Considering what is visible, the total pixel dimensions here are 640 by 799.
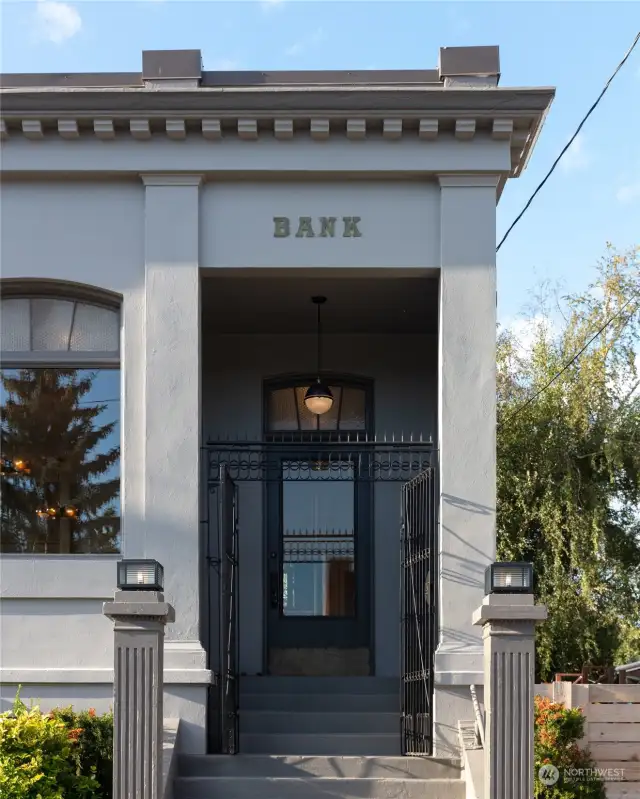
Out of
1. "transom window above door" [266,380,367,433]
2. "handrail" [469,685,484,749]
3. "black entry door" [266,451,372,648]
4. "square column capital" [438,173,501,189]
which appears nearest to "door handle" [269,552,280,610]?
"black entry door" [266,451,372,648]

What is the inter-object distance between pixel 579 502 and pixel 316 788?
5819 mm

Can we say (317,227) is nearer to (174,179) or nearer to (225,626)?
(174,179)

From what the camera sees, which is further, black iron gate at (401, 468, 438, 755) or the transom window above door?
the transom window above door

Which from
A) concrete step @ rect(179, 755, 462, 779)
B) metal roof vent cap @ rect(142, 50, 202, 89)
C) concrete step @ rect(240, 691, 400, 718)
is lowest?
concrete step @ rect(179, 755, 462, 779)

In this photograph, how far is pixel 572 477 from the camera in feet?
45.1

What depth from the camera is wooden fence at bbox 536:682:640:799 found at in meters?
9.35

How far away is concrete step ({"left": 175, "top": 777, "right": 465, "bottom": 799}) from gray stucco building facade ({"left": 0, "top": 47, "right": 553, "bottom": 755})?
0.47m

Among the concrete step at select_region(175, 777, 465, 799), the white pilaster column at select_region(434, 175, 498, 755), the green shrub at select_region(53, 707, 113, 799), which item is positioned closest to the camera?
the green shrub at select_region(53, 707, 113, 799)

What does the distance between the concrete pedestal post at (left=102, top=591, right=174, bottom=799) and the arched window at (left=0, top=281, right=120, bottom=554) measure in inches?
95.9

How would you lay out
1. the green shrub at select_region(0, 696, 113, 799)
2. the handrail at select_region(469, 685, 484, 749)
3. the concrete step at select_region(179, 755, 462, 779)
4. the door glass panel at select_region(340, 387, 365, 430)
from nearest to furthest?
the green shrub at select_region(0, 696, 113, 799), the handrail at select_region(469, 685, 484, 749), the concrete step at select_region(179, 755, 462, 779), the door glass panel at select_region(340, 387, 365, 430)

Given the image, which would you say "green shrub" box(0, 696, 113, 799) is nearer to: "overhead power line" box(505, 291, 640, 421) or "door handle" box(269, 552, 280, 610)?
"door handle" box(269, 552, 280, 610)

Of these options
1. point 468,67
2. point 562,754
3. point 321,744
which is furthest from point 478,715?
point 468,67

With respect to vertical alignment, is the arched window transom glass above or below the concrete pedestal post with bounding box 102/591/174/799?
above

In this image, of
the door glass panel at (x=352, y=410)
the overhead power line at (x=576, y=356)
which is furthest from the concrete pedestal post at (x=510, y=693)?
the overhead power line at (x=576, y=356)
